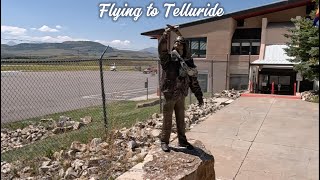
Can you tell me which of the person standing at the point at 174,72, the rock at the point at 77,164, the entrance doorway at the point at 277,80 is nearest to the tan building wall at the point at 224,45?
the entrance doorway at the point at 277,80

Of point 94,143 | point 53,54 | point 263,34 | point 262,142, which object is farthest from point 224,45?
point 94,143

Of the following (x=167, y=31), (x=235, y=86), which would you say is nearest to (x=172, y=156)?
(x=167, y=31)

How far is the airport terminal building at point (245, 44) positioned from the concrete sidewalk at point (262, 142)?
41.4ft

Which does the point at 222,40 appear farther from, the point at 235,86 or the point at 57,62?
the point at 57,62

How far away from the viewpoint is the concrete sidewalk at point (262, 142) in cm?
564

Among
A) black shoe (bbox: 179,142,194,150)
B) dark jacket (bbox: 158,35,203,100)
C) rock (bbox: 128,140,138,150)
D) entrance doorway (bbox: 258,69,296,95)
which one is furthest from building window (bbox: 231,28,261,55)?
dark jacket (bbox: 158,35,203,100)

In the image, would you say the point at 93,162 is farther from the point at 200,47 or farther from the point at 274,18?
the point at 274,18

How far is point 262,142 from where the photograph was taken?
299 inches

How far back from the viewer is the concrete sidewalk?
5641 millimetres

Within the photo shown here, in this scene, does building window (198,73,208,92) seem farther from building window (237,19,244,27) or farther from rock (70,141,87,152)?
rock (70,141,87,152)

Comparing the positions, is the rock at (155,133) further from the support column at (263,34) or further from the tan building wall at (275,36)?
the tan building wall at (275,36)

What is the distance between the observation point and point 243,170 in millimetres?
5684

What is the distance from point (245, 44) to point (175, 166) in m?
23.6

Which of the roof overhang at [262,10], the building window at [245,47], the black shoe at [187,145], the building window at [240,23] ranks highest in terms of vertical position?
the roof overhang at [262,10]
